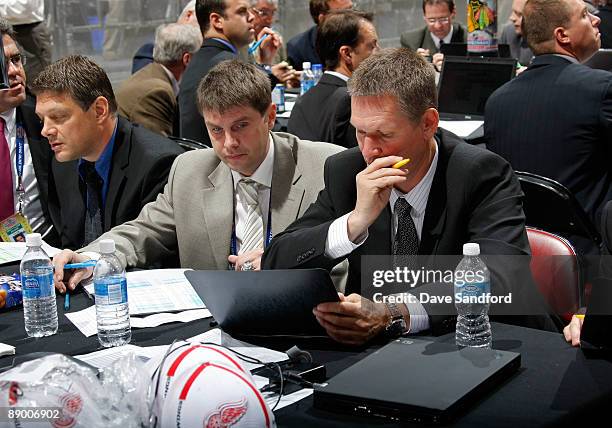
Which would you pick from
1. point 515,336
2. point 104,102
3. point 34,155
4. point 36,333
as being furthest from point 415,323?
point 34,155

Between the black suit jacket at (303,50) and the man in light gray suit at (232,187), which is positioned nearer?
the man in light gray suit at (232,187)

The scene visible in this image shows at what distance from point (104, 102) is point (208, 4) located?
Answer: 2567mm

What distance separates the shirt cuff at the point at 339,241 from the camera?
2625 millimetres

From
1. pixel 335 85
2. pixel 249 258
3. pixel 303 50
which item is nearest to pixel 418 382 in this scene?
pixel 249 258

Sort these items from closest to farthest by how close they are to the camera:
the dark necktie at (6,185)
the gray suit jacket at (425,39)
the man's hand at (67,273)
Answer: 1. the man's hand at (67,273)
2. the dark necktie at (6,185)
3. the gray suit jacket at (425,39)

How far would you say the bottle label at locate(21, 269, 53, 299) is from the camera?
2678 mm

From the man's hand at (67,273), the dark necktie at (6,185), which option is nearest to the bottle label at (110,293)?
the man's hand at (67,273)

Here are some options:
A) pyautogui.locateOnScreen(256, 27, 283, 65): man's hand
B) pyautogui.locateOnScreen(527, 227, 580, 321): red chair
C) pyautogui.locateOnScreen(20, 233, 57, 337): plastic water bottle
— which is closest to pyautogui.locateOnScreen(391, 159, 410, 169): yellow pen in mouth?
pyautogui.locateOnScreen(527, 227, 580, 321): red chair

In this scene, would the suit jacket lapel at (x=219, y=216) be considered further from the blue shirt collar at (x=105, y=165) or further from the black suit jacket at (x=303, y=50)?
the black suit jacket at (x=303, y=50)

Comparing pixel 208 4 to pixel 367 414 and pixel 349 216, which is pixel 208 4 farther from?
pixel 367 414

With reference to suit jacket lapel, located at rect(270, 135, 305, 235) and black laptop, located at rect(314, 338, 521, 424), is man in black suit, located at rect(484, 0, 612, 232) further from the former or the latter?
black laptop, located at rect(314, 338, 521, 424)

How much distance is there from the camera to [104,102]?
3789 millimetres

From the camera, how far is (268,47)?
25.7 feet

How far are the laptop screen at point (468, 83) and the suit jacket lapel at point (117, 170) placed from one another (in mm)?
2897
